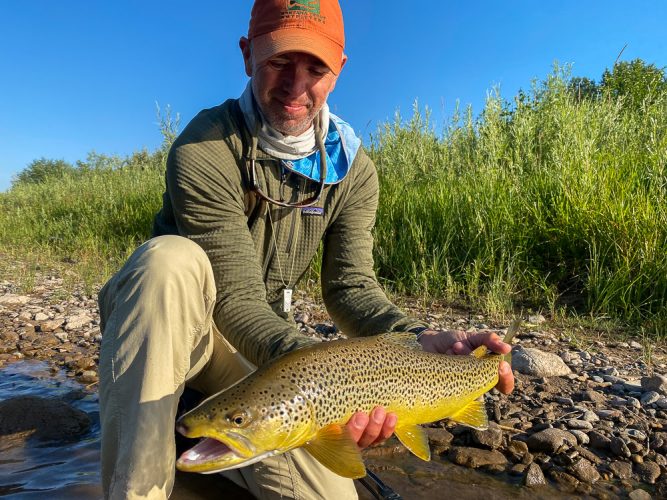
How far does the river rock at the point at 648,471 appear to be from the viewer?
9.22 ft

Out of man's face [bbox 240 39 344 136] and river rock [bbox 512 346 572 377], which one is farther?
river rock [bbox 512 346 572 377]

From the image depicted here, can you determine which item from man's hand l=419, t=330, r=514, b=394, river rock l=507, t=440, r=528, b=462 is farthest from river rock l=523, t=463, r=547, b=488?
man's hand l=419, t=330, r=514, b=394

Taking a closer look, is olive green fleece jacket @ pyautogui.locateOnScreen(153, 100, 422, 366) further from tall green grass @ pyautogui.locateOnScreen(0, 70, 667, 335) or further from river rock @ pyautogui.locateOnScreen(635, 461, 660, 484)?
tall green grass @ pyautogui.locateOnScreen(0, 70, 667, 335)

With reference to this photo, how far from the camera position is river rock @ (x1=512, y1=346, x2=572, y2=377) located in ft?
13.1

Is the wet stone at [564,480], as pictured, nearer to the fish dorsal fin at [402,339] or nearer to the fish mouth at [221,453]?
the fish dorsal fin at [402,339]

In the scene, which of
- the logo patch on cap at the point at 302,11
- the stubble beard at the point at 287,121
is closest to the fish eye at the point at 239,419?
the stubble beard at the point at 287,121

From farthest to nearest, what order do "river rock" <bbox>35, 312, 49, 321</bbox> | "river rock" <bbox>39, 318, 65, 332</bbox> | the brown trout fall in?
"river rock" <bbox>35, 312, 49, 321</bbox> < "river rock" <bbox>39, 318, 65, 332</bbox> < the brown trout

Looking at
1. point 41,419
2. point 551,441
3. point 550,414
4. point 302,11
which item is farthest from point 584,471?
point 41,419

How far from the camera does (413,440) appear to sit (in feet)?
7.36

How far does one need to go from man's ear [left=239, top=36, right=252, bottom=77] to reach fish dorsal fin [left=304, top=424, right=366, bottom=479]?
191 cm

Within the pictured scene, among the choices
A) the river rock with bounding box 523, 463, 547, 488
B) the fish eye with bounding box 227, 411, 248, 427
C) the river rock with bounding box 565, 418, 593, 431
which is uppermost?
the fish eye with bounding box 227, 411, 248, 427

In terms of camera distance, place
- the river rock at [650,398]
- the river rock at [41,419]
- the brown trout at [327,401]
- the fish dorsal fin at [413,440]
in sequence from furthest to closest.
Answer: the river rock at [650,398], the river rock at [41,419], the fish dorsal fin at [413,440], the brown trout at [327,401]

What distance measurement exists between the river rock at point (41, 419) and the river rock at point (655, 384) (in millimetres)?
3563

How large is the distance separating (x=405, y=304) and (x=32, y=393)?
345 centimetres
